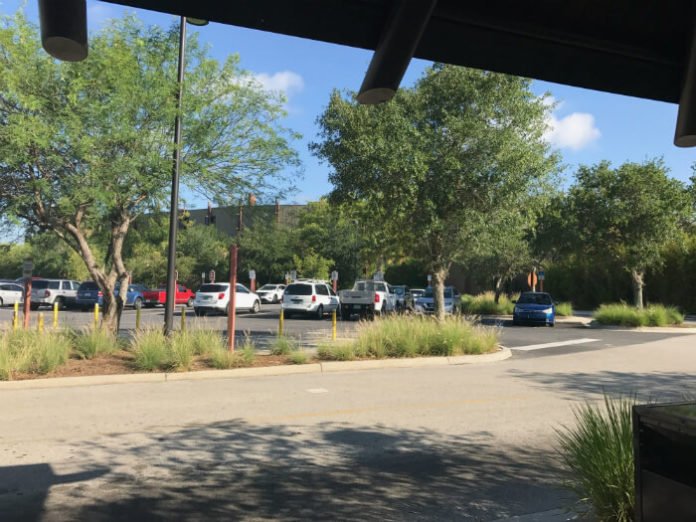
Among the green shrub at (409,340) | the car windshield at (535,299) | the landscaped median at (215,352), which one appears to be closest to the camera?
the landscaped median at (215,352)

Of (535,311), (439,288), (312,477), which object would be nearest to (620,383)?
(439,288)

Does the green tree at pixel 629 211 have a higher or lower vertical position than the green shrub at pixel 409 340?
higher

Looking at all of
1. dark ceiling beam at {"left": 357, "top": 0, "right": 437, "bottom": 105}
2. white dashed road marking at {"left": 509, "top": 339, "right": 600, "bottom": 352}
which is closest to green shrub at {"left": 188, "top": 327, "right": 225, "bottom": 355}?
white dashed road marking at {"left": 509, "top": 339, "right": 600, "bottom": 352}

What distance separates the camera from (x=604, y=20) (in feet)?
12.9

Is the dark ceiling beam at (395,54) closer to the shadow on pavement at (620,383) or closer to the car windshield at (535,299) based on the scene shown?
the shadow on pavement at (620,383)

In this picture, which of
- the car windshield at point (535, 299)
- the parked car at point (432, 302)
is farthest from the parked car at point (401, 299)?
the car windshield at point (535, 299)

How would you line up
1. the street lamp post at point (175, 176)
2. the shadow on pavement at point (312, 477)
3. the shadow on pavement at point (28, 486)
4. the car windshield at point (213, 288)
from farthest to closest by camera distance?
the car windshield at point (213, 288) < the street lamp post at point (175, 176) < the shadow on pavement at point (312, 477) < the shadow on pavement at point (28, 486)

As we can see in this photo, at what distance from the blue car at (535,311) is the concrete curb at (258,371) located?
11968 millimetres

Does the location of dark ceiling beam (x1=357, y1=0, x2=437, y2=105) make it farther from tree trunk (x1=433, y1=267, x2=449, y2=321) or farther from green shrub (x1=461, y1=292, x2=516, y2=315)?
green shrub (x1=461, y1=292, x2=516, y2=315)

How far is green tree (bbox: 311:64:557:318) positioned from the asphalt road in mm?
5199

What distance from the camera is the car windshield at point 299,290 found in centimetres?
2887

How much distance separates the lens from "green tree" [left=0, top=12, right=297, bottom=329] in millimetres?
10703

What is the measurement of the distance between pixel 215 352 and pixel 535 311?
17.8 metres

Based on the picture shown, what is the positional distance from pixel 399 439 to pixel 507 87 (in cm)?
1080
